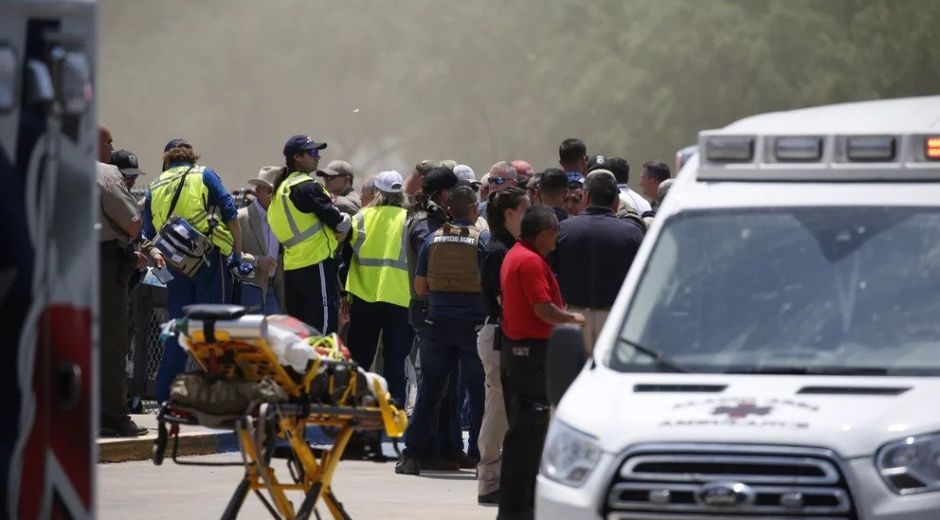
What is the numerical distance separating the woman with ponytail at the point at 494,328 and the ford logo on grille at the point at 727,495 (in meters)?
4.76

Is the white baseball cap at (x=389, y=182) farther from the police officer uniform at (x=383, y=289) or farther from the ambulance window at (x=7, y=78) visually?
the ambulance window at (x=7, y=78)

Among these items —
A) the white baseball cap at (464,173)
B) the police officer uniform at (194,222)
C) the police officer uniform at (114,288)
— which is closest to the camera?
the police officer uniform at (114,288)

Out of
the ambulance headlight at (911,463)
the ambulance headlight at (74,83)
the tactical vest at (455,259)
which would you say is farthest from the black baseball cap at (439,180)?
the ambulance headlight at (74,83)

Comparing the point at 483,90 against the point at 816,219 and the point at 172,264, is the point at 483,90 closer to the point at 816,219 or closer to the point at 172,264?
the point at 172,264

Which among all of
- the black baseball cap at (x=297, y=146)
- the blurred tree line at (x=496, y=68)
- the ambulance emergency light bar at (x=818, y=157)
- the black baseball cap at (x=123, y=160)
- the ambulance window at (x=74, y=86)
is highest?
the ambulance window at (x=74, y=86)

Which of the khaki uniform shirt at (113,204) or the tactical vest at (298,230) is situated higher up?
the khaki uniform shirt at (113,204)

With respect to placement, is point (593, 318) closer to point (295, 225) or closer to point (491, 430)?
point (491, 430)

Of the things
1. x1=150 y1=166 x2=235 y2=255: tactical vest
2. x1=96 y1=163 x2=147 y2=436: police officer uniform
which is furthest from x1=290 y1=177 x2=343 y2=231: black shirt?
x1=96 y1=163 x2=147 y2=436: police officer uniform

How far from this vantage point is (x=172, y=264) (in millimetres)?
15031

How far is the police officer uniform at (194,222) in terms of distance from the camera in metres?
15.0

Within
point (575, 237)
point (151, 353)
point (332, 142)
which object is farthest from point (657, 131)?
point (575, 237)

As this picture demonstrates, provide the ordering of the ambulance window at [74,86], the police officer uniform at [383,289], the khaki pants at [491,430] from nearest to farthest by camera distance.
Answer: the ambulance window at [74,86]
the khaki pants at [491,430]
the police officer uniform at [383,289]

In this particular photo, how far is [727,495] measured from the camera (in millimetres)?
7121

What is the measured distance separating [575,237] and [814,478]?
18.6 feet
